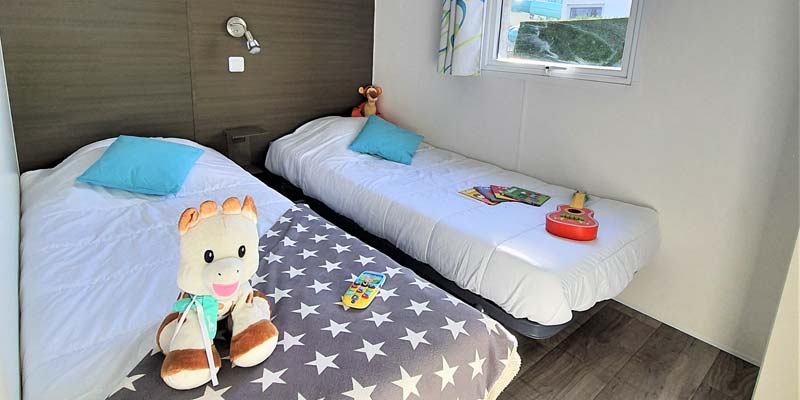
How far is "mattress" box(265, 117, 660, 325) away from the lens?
6.01 ft

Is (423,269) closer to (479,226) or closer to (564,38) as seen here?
(479,226)

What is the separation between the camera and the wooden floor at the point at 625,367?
6.34 ft

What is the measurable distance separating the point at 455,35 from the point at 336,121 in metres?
1.00

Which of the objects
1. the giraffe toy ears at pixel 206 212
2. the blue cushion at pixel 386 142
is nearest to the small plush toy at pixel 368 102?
the blue cushion at pixel 386 142

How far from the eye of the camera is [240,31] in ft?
9.68

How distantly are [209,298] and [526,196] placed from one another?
1.75 metres

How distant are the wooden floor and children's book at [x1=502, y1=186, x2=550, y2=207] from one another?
58 centimetres

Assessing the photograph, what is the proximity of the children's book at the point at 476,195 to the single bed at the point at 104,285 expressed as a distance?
810 mm

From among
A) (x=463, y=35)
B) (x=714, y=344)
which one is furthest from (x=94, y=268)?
(x=714, y=344)

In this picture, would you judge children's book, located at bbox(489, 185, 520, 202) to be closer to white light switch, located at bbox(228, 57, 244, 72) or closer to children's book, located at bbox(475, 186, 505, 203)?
children's book, located at bbox(475, 186, 505, 203)

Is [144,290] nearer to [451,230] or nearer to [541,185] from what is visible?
[451,230]

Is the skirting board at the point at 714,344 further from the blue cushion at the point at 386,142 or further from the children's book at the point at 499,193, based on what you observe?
the blue cushion at the point at 386,142

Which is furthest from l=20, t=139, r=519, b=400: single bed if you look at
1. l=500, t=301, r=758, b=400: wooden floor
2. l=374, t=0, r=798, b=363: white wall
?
l=374, t=0, r=798, b=363: white wall

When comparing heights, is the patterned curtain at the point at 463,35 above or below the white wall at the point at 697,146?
above
